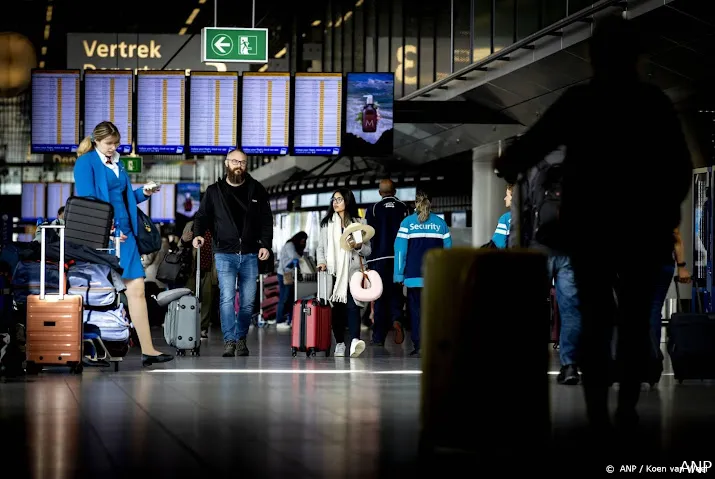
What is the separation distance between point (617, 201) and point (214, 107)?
48.3ft

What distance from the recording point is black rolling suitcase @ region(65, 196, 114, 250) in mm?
10828

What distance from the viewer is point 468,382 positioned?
552cm

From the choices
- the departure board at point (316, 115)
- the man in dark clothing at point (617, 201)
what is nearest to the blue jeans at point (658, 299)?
the man in dark clothing at point (617, 201)

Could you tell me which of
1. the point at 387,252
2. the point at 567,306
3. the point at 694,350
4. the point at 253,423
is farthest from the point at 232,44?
the point at 253,423

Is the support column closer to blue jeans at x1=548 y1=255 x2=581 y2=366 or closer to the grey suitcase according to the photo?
the grey suitcase

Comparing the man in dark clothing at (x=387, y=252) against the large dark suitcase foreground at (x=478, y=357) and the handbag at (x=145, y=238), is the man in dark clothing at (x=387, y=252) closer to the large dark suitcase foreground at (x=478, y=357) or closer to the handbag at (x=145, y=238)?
the handbag at (x=145, y=238)

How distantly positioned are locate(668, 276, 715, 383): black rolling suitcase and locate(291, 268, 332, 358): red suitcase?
4270 mm

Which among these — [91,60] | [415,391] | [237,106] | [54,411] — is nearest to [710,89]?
[237,106]

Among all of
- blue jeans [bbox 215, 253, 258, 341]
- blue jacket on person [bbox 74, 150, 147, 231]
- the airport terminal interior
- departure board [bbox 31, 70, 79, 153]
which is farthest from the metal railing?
blue jacket on person [bbox 74, 150, 147, 231]

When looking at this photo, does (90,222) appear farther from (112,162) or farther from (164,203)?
(164,203)

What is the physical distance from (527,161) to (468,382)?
1046 millimetres

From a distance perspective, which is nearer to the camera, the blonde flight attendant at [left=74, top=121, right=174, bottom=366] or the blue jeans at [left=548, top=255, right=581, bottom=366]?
the blue jeans at [left=548, top=255, right=581, bottom=366]

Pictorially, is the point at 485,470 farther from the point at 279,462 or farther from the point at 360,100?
the point at 360,100

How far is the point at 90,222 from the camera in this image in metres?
10.9
